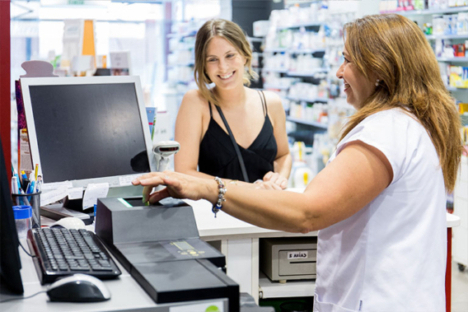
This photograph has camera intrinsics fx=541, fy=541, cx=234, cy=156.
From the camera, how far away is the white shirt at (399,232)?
134cm

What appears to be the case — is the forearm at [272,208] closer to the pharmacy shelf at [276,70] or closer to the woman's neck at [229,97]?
the woman's neck at [229,97]

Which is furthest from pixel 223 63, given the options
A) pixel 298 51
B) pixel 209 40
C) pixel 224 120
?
pixel 298 51

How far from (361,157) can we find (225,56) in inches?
62.3

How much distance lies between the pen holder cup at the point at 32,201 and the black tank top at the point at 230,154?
107 centimetres

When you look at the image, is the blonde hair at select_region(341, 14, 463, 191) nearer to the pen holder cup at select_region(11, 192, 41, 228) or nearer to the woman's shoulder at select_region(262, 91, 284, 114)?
the pen holder cup at select_region(11, 192, 41, 228)

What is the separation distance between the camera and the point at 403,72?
1.37 meters

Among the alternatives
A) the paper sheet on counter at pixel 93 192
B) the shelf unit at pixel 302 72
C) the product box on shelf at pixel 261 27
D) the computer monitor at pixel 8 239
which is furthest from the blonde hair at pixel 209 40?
the product box on shelf at pixel 261 27

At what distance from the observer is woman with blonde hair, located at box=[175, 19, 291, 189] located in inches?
105

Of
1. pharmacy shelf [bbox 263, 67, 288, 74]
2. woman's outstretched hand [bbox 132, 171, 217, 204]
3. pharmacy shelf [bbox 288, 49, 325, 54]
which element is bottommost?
woman's outstretched hand [bbox 132, 171, 217, 204]

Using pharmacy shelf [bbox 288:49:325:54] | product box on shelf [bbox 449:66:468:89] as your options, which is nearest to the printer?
product box on shelf [bbox 449:66:468:89]

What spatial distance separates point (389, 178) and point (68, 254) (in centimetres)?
78

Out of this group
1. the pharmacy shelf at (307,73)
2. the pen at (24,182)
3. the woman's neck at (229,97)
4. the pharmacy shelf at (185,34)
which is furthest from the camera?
the pharmacy shelf at (185,34)

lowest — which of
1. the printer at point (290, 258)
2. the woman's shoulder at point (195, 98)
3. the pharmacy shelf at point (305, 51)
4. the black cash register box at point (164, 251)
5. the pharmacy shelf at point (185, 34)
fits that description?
the printer at point (290, 258)

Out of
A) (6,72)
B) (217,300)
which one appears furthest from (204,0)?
(217,300)
